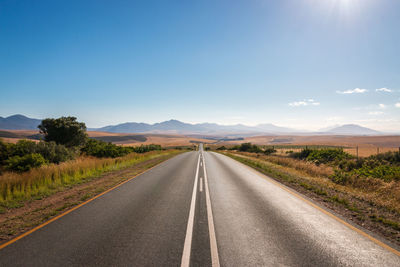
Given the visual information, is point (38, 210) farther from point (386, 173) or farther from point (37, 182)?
point (386, 173)

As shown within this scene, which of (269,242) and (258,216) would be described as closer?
(269,242)

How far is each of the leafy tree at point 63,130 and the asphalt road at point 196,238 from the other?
20582 millimetres

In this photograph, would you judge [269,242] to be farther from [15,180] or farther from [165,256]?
[15,180]

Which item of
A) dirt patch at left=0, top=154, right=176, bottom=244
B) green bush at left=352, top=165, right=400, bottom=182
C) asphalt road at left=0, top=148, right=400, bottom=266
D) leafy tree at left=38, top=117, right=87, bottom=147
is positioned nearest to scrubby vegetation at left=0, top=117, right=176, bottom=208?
leafy tree at left=38, top=117, right=87, bottom=147

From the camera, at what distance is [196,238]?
171 inches

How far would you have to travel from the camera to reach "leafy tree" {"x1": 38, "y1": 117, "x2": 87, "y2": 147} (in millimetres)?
22594

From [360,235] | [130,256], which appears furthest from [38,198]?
[360,235]

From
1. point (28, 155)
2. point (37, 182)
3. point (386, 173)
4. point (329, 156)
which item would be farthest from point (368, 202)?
point (28, 155)

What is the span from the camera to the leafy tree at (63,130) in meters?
22.6

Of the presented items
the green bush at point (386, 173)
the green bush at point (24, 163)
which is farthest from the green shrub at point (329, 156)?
the green bush at point (24, 163)

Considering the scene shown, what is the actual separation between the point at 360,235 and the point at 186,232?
4396 millimetres

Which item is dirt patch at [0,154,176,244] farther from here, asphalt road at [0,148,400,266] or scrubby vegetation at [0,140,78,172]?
scrubby vegetation at [0,140,78,172]

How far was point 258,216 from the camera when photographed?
5.77 metres

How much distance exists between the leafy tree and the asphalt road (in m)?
20.6
